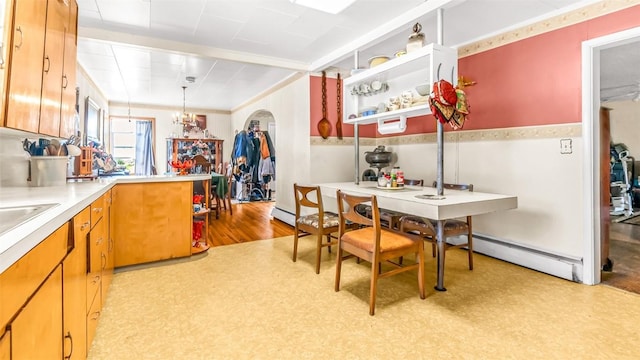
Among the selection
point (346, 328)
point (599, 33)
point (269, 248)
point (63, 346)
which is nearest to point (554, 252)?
point (599, 33)

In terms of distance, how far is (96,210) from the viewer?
1852 mm

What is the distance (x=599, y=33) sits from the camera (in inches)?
101

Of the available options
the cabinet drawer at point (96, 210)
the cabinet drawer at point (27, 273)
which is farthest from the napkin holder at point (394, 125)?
the cabinet drawer at point (27, 273)

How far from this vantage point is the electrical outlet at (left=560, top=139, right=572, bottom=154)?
277 cm

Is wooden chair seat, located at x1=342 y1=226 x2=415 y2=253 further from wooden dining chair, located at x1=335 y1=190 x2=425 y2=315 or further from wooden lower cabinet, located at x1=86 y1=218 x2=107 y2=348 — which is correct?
wooden lower cabinet, located at x1=86 y1=218 x2=107 y2=348

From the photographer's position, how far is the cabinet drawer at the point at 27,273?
719 mm

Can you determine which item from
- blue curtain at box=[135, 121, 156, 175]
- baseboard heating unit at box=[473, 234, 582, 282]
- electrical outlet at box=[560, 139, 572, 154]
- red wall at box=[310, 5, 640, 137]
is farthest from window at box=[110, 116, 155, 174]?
electrical outlet at box=[560, 139, 572, 154]

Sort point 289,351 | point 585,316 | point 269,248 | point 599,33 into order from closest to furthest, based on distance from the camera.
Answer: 1. point 289,351
2. point 585,316
3. point 599,33
4. point 269,248

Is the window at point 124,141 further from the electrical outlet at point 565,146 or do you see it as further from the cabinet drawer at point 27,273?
the electrical outlet at point 565,146

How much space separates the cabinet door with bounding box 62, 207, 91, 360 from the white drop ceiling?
213 centimetres

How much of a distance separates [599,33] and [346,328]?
3.04m

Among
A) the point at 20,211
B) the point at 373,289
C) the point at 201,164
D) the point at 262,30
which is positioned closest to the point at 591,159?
the point at 373,289

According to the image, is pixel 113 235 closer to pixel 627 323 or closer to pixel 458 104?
pixel 458 104

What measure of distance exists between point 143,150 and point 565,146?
26.4 ft
